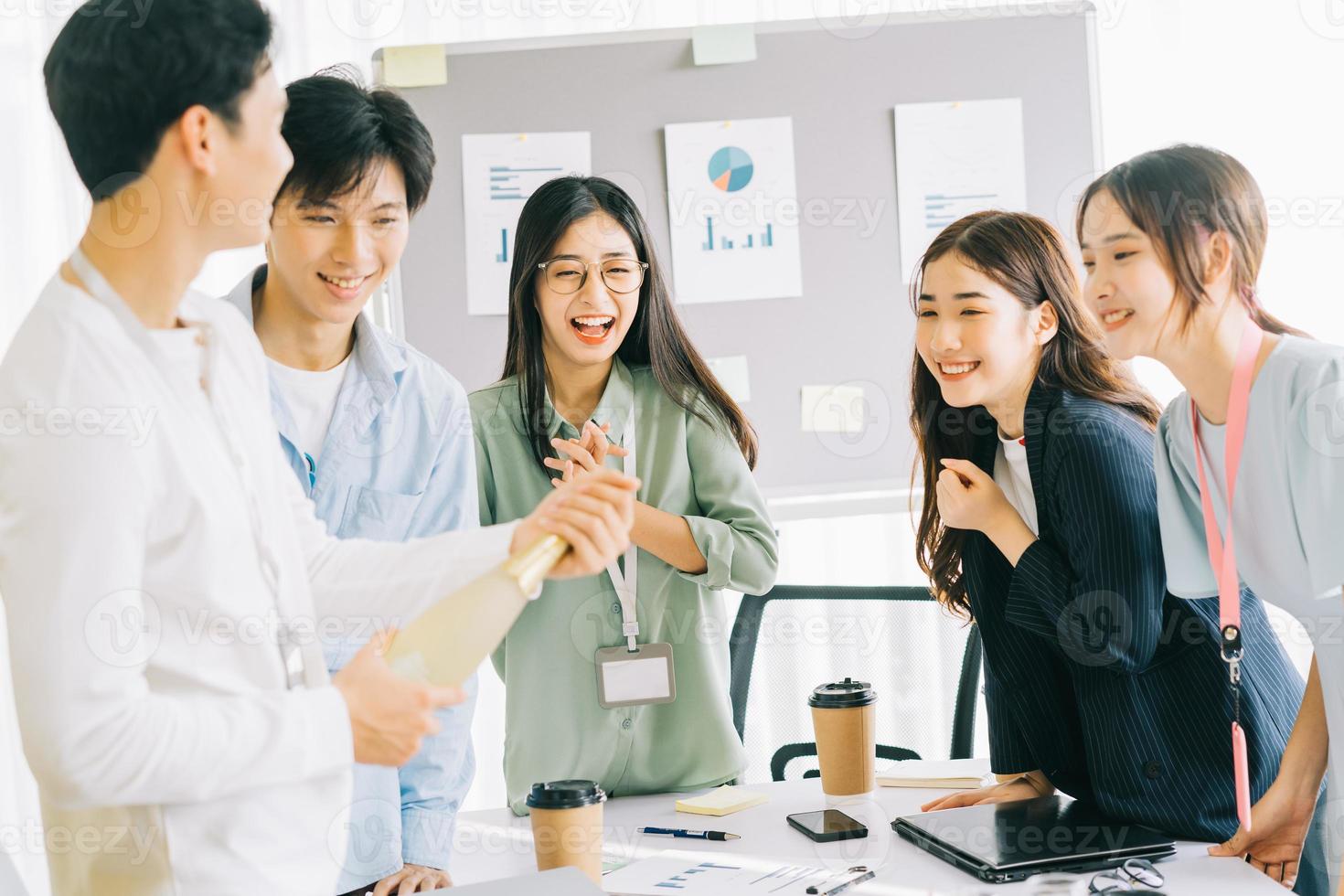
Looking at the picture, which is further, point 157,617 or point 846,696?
point 846,696

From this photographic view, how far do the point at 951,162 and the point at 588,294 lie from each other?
1.25 m

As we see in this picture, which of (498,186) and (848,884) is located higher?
(498,186)

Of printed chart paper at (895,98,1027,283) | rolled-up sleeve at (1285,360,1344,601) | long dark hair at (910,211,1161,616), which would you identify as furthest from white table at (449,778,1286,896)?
printed chart paper at (895,98,1027,283)

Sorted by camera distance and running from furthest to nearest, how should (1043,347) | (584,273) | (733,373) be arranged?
(733,373)
(584,273)
(1043,347)

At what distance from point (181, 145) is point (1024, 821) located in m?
1.31

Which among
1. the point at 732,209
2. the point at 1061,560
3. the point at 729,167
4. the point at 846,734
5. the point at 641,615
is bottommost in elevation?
the point at 846,734

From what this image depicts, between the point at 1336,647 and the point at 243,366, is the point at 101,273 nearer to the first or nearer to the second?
the point at 243,366

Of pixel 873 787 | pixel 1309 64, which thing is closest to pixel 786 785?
pixel 873 787

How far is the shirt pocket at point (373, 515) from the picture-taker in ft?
4.92

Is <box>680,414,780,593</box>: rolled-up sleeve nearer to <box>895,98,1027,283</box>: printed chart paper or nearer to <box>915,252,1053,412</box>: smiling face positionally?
<box>915,252,1053,412</box>: smiling face

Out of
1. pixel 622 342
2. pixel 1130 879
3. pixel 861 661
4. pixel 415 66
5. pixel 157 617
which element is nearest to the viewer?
pixel 157 617

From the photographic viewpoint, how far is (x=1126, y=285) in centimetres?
151

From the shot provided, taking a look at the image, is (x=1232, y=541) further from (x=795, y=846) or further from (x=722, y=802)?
(x=722, y=802)

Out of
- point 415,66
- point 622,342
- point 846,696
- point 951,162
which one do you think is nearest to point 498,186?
point 415,66
